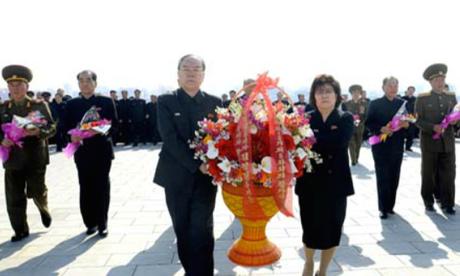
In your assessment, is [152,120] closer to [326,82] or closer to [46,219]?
[46,219]

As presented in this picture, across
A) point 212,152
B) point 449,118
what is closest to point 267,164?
point 212,152

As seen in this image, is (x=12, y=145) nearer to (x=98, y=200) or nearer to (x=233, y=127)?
(x=98, y=200)

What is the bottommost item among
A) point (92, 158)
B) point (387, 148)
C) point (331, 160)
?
point (387, 148)

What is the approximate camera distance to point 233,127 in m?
2.53

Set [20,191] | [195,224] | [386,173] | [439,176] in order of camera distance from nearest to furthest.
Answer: [195,224] < [20,191] < [386,173] < [439,176]

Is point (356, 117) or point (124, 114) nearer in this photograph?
point (356, 117)

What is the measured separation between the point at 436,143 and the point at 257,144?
12.6 ft

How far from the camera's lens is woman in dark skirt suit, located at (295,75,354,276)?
294 cm

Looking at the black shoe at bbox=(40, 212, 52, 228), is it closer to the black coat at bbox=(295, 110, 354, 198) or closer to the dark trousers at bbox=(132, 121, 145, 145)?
the black coat at bbox=(295, 110, 354, 198)

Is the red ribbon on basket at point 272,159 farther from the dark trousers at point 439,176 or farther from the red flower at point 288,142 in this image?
the dark trousers at point 439,176

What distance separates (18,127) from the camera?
159 inches

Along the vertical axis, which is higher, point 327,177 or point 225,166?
point 225,166

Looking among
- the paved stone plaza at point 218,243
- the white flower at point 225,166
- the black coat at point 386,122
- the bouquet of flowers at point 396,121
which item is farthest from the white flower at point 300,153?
the black coat at point 386,122

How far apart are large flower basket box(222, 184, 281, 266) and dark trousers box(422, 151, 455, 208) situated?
338 centimetres
